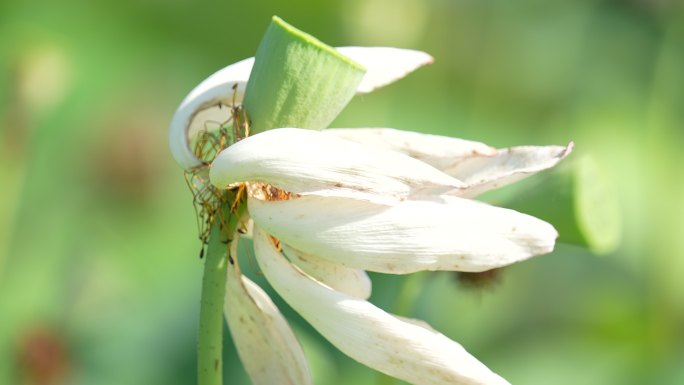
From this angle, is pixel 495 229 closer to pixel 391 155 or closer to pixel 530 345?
pixel 391 155

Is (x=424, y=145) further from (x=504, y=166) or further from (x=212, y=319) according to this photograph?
(x=212, y=319)

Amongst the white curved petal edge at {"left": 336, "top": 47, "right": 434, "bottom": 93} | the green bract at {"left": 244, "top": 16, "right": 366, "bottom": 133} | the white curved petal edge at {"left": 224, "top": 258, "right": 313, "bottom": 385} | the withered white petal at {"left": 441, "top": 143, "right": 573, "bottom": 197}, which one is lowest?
the white curved petal edge at {"left": 224, "top": 258, "right": 313, "bottom": 385}

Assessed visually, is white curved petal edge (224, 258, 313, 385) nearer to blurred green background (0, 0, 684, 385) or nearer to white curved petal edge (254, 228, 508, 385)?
white curved petal edge (254, 228, 508, 385)

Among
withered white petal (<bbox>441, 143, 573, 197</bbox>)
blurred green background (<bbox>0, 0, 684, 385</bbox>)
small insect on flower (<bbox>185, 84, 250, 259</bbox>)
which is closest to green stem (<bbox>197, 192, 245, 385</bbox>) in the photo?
small insect on flower (<bbox>185, 84, 250, 259</bbox>)

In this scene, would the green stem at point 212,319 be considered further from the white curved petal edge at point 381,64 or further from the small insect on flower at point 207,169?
the white curved petal edge at point 381,64

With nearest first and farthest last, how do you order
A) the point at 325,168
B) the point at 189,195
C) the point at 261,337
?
1. the point at 325,168
2. the point at 261,337
3. the point at 189,195

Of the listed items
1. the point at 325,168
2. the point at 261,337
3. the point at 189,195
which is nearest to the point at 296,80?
the point at 325,168

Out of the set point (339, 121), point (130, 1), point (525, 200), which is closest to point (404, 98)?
point (339, 121)
